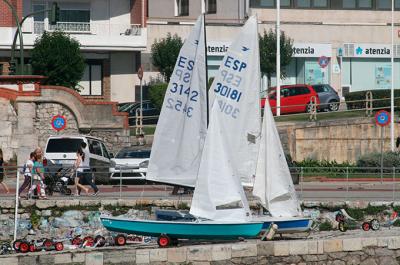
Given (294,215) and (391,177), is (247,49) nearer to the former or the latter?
(294,215)

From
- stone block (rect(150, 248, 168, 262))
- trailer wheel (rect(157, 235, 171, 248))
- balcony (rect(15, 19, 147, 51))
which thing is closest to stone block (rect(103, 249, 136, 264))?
stone block (rect(150, 248, 168, 262))

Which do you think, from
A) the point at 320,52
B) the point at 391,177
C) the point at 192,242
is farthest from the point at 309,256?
the point at 320,52

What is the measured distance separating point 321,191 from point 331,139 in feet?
46.1

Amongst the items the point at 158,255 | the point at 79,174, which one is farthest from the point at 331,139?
the point at 158,255

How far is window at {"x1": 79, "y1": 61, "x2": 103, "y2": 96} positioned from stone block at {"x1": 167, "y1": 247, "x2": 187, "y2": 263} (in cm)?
4239

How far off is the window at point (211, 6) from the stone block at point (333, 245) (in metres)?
46.1

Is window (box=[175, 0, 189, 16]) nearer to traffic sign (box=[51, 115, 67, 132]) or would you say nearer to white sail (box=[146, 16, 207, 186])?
traffic sign (box=[51, 115, 67, 132])

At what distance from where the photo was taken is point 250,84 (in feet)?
114

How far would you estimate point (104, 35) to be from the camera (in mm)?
68875

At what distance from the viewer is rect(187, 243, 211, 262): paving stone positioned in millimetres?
28672

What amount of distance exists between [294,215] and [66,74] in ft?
104

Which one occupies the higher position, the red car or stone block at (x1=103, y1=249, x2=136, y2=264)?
the red car

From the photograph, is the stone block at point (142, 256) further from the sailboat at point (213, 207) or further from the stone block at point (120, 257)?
the sailboat at point (213, 207)

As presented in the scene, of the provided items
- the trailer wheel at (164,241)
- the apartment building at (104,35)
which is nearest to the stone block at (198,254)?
the trailer wheel at (164,241)
